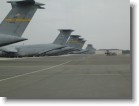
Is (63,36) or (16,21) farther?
(63,36)

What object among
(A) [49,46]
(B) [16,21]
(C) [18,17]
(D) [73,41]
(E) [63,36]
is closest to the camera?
(B) [16,21]

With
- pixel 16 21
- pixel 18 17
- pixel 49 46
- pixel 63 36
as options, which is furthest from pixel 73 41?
pixel 16 21

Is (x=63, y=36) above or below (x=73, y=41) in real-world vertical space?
above

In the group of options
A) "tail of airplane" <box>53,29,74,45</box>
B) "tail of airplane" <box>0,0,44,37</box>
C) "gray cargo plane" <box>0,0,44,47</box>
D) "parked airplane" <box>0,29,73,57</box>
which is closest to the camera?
"gray cargo plane" <box>0,0,44,47</box>

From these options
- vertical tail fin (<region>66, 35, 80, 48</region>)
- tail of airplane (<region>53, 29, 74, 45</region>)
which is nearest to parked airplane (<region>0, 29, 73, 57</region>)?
tail of airplane (<region>53, 29, 74, 45</region>)

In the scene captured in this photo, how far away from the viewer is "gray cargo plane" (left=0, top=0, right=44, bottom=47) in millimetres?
27391

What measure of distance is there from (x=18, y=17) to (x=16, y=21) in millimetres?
584

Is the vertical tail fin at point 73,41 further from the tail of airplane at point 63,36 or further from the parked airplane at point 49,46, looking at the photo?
the parked airplane at point 49,46

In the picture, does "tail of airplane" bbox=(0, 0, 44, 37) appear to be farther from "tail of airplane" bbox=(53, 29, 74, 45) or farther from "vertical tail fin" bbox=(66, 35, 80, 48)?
"vertical tail fin" bbox=(66, 35, 80, 48)

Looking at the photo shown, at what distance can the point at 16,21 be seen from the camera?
28.2 metres

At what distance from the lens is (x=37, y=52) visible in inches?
2975

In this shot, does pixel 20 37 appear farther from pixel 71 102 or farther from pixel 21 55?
pixel 21 55

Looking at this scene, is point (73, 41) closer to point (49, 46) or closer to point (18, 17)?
point (49, 46)

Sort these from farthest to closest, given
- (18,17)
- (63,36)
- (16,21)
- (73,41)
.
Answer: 1. (73,41)
2. (63,36)
3. (18,17)
4. (16,21)
